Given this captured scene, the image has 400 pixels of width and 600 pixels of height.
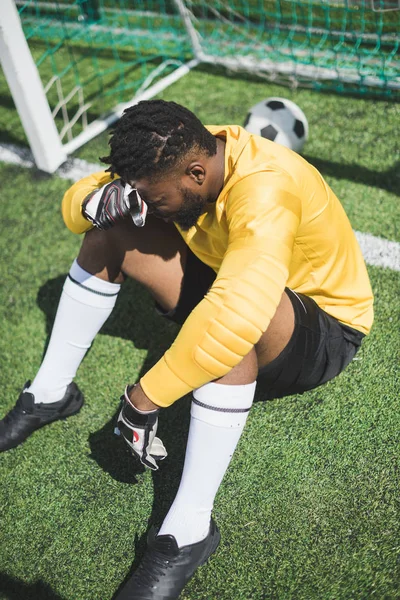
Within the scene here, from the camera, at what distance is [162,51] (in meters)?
4.73

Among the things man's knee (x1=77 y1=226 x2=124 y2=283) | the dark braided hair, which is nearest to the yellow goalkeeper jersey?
the dark braided hair

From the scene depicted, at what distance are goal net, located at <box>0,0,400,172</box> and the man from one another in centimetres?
160

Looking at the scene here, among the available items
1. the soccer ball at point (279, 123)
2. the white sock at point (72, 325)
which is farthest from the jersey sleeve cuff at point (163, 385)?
the soccer ball at point (279, 123)

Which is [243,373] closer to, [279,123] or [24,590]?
[24,590]

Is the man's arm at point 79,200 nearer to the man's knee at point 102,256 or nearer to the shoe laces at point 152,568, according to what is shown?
the man's knee at point 102,256

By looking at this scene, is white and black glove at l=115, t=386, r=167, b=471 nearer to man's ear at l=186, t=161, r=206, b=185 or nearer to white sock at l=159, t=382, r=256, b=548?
white sock at l=159, t=382, r=256, b=548

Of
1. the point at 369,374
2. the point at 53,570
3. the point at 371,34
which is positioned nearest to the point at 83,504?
the point at 53,570

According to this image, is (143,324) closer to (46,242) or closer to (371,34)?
(46,242)

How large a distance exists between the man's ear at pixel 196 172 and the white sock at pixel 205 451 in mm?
579

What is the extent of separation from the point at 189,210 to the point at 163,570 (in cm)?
105

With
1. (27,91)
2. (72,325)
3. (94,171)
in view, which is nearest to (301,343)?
(72,325)

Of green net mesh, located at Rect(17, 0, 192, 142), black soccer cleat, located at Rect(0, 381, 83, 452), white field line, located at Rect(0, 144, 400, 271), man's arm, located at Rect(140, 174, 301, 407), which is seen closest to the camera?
man's arm, located at Rect(140, 174, 301, 407)

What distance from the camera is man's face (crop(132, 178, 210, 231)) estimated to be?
164 centimetres

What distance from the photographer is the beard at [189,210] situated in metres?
1.67
